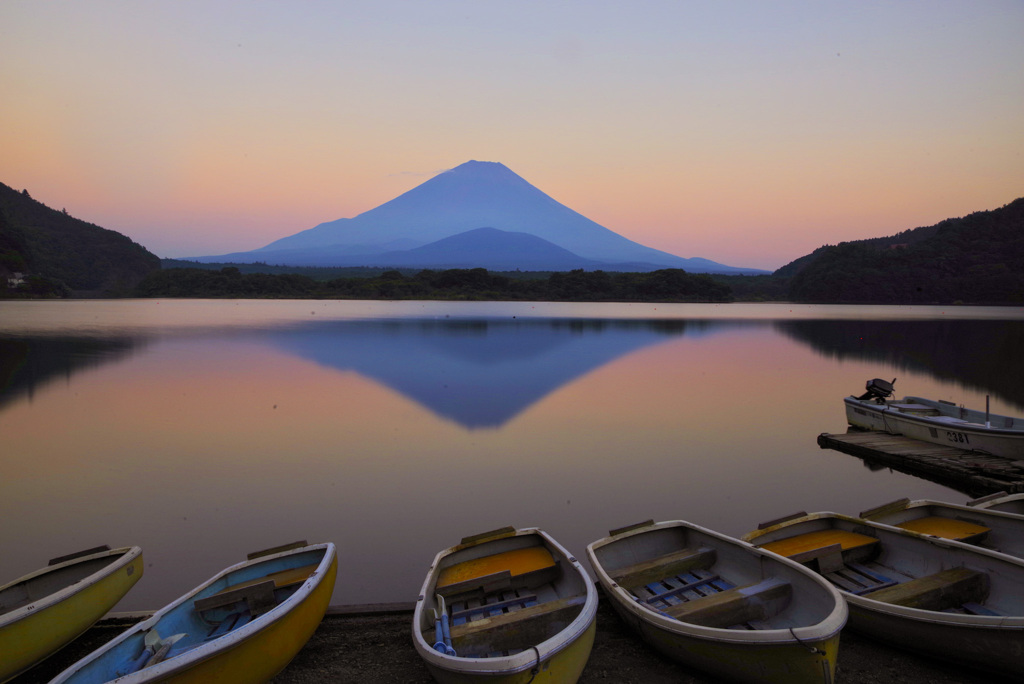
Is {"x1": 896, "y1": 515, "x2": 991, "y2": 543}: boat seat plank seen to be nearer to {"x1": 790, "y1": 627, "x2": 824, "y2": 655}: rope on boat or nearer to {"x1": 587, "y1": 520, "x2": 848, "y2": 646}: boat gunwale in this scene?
{"x1": 587, "y1": 520, "x2": 848, "y2": 646}: boat gunwale

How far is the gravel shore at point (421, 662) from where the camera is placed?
4230 millimetres

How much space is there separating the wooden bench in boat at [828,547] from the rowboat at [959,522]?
20.9 inches

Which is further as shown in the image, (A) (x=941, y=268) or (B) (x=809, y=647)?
(A) (x=941, y=268)

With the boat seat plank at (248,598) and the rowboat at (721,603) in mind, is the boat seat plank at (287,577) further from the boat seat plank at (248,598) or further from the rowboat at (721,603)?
the rowboat at (721,603)

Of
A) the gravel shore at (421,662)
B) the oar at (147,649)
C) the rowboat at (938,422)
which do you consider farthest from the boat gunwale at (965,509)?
the oar at (147,649)

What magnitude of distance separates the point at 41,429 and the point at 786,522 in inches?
592

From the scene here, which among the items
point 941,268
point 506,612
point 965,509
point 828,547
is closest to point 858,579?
point 828,547

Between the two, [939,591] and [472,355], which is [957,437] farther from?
[472,355]

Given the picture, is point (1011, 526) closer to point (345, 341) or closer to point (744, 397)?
point (744, 397)

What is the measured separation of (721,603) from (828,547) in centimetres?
158

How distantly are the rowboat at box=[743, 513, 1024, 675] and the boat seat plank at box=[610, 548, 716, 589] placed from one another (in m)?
0.64

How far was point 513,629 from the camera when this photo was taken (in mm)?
4281

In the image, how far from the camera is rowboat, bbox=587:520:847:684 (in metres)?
3.70

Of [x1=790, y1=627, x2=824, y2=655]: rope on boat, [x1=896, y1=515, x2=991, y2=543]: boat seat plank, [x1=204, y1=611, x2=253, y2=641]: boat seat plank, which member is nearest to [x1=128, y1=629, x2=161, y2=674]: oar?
[x1=204, y1=611, x2=253, y2=641]: boat seat plank
